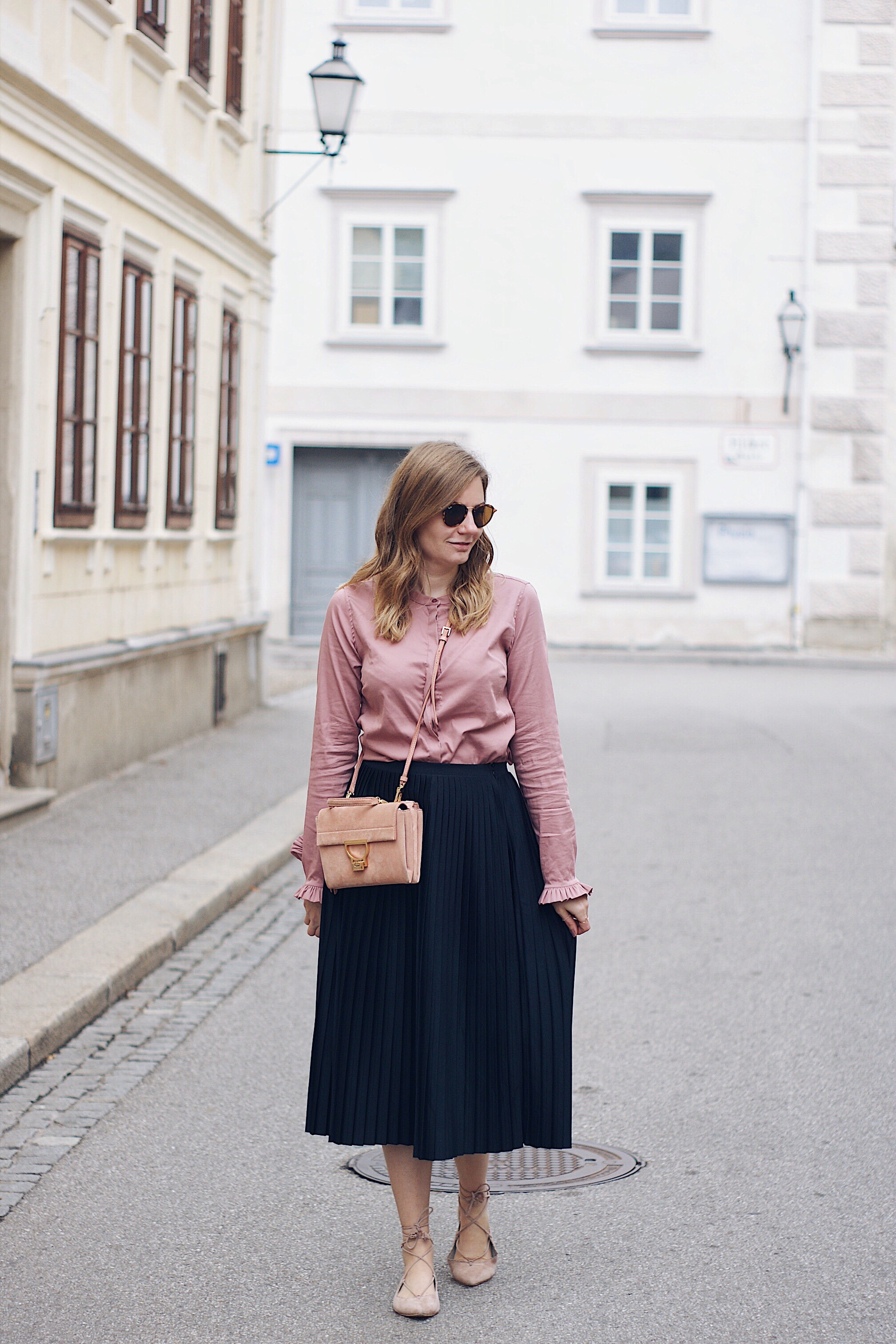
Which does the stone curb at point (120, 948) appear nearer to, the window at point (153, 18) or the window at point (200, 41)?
the window at point (153, 18)

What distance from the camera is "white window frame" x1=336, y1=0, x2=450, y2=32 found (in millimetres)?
24969

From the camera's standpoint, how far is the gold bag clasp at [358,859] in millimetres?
3588

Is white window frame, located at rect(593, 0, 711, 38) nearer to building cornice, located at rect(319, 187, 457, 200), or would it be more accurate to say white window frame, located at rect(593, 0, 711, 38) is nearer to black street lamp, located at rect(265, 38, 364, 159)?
building cornice, located at rect(319, 187, 457, 200)

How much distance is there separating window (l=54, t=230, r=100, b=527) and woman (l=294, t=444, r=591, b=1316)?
699 centimetres

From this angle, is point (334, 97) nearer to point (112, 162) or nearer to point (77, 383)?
point (112, 162)

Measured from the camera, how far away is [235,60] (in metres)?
14.7

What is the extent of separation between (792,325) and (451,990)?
22.2 metres

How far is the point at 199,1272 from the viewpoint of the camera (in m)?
3.86

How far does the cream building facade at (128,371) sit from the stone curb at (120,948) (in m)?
1.49

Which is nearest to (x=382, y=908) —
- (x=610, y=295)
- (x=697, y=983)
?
(x=697, y=983)

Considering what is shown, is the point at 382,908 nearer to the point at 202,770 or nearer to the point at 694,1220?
the point at 694,1220

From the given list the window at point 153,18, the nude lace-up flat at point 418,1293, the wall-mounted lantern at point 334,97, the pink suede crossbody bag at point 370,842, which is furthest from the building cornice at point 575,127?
the nude lace-up flat at point 418,1293

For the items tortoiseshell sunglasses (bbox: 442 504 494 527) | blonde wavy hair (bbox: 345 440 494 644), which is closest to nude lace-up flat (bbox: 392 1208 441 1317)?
blonde wavy hair (bbox: 345 440 494 644)

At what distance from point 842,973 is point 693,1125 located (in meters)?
2.03
